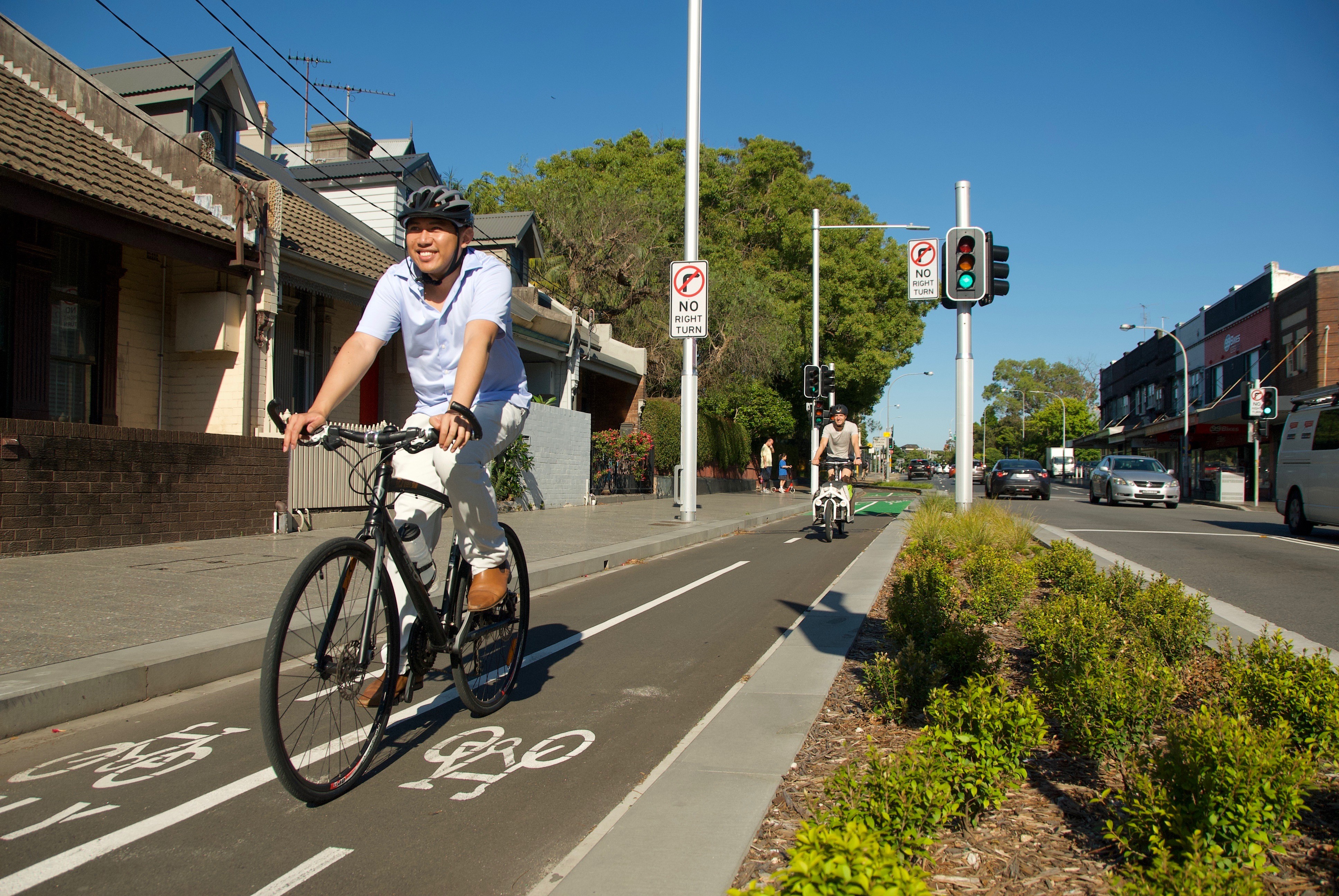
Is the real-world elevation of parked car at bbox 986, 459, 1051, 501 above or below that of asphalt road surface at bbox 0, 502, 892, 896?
above

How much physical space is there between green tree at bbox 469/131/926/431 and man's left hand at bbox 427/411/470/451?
72.0ft

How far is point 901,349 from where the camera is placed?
42375 mm

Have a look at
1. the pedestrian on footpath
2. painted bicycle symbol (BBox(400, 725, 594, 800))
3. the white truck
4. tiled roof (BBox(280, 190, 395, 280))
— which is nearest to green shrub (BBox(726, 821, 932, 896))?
painted bicycle symbol (BBox(400, 725, 594, 800))

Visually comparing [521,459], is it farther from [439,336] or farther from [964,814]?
[964,814]

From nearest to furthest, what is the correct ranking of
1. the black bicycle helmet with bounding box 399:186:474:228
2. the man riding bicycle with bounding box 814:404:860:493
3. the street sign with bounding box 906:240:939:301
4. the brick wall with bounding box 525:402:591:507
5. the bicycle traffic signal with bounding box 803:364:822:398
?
1. the black bicycle helmet with bounding box 399:186:474:228
2. the man riding bicycle with bounding box 814:404:860:493
3. the street sign with bounding box 906:240:939:301
4. the brick wall with bounding box 525:402:591:507
5. the bicycle traffic signal with bounding box 803:364:822:398

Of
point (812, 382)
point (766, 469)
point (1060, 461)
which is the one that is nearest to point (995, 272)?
point (812, 382)

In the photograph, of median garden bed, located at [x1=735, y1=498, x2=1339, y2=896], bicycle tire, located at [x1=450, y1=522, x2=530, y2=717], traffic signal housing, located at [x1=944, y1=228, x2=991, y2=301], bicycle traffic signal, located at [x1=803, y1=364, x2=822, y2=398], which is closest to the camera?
median garden bed, located at [x1=735, y1=498, x2=1339, y2=896]

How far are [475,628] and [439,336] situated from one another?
4.24ft

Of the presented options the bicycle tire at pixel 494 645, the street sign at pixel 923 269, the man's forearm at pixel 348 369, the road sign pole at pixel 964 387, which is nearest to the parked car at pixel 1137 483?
the street sign at pixel 923 269

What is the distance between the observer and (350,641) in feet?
10.3

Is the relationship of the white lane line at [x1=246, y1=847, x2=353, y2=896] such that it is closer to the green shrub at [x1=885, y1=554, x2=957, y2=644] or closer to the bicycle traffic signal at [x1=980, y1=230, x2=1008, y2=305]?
the green shrub at [x1=885, y1=554, x2=957, y2=644]

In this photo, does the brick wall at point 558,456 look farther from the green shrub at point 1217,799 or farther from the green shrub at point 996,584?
the green shrub at point 1217,799

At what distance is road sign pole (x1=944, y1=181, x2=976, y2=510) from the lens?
12766mm

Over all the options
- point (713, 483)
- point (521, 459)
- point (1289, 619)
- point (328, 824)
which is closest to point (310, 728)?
point (328, 824)
